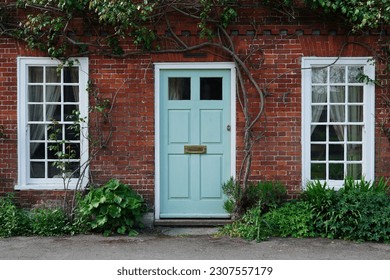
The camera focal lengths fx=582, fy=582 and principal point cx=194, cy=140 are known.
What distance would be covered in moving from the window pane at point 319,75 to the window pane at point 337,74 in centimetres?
11

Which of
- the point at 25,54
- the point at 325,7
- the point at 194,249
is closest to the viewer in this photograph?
the point at 194,249

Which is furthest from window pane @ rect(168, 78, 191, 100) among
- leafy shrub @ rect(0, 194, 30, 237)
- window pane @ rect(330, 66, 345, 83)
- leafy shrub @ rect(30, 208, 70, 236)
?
leafy shrub @ rect(0, 194, 30, 237)

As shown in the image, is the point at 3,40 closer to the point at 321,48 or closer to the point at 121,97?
the point at 121,97

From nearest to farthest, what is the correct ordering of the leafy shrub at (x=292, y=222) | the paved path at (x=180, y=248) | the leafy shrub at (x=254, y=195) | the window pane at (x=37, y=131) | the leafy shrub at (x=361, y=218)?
the paved path at (x=180, y=248) < the leafy shrub at (x=361, y=218) < the leafy shrub at (x=292, y=222) < the leafy shrub at (x=254, y=195) < the window pane at (x=37, y=131)

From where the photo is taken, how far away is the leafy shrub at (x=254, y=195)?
30.5 feet

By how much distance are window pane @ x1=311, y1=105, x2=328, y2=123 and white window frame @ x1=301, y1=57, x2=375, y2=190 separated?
0.37 ft

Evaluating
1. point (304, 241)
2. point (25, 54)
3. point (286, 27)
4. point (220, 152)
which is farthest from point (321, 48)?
point (25, 54)

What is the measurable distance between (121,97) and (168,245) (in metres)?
2.68

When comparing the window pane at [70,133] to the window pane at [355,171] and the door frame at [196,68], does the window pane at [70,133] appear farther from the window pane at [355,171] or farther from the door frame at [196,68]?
the window pane at [355,171]

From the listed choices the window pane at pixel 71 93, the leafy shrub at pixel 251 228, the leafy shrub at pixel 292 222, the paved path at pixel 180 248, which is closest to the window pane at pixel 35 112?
the window pane at pixel 71 93

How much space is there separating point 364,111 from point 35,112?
18.1 feet

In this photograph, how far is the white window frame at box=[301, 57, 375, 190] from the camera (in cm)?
962

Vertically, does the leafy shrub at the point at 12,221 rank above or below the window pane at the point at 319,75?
below

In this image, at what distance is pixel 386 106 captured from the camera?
9633 millimetres
